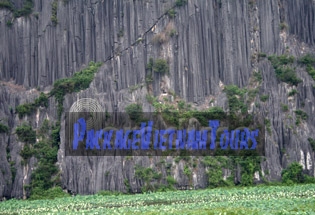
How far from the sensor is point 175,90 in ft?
239

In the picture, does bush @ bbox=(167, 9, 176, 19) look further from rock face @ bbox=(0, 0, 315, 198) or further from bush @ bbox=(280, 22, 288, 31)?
bush @ bbox=(280, 22, 288, 31)

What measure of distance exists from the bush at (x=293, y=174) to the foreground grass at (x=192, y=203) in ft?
15.1

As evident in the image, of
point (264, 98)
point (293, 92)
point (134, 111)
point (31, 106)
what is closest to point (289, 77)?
point (293, 92)

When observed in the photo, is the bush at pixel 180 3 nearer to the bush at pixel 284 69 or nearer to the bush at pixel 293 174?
the bush at pixel 284 69

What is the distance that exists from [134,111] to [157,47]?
8.56 m

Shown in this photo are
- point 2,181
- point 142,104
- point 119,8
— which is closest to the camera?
point 2,181

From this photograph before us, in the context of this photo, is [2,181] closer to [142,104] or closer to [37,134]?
[37,134]

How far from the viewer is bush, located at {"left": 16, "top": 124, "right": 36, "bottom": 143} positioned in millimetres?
68062

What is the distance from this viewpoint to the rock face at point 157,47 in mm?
70750

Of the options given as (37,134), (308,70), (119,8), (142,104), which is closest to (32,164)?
(37,134)

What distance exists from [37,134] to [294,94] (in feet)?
78.8

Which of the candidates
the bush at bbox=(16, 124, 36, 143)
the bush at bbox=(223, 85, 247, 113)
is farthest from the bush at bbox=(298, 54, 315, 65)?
the bush at bbox=(16, 124, 36, 143)

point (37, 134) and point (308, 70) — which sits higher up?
point (308, 70)

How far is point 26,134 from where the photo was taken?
68312 millimetres
